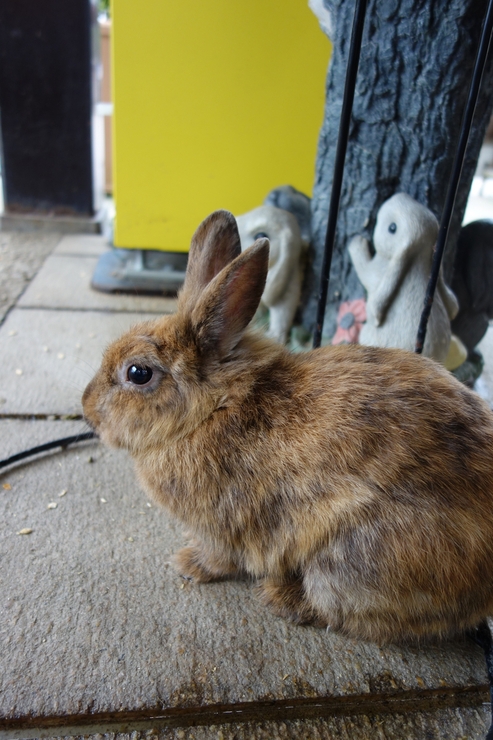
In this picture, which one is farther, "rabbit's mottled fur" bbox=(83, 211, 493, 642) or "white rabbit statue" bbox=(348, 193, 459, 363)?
"white rabbit statue" bbox=(348, 193, 459, 363)

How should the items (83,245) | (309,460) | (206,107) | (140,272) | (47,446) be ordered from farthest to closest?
(83,245)
(140,272)
(206,107)
(47,446)
(309,460)

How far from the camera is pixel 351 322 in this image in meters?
2.76

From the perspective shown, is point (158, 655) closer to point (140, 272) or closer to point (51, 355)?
point (51, 355)

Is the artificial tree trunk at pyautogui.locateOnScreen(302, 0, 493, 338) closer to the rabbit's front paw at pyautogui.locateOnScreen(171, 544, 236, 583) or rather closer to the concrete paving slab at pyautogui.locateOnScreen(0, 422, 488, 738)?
the rabbit's front paw at pyautogui.locateOnScreen(171, 544, 236, 583)

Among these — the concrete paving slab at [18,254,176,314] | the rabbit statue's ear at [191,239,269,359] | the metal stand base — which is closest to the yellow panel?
the metal stand base

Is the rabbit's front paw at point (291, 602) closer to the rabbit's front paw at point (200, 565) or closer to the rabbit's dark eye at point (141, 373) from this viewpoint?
the rabbit's front paw at point (200, 565)

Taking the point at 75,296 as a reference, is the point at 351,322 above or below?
above

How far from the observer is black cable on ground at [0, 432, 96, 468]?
2076mm

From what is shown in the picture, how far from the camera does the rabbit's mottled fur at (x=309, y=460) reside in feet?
4.37

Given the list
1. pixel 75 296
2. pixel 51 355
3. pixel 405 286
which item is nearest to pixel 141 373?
pixel 405 286

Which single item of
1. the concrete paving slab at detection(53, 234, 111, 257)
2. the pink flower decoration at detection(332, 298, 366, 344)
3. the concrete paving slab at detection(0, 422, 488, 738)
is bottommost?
the concrete paving slab at detection(0, 422, 488, 738)

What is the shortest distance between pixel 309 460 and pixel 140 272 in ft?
9.52

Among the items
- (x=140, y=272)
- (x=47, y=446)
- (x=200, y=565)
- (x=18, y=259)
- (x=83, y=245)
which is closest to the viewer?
(x=200, y=565)

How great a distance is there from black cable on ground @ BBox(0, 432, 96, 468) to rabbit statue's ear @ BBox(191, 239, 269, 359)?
80cm
